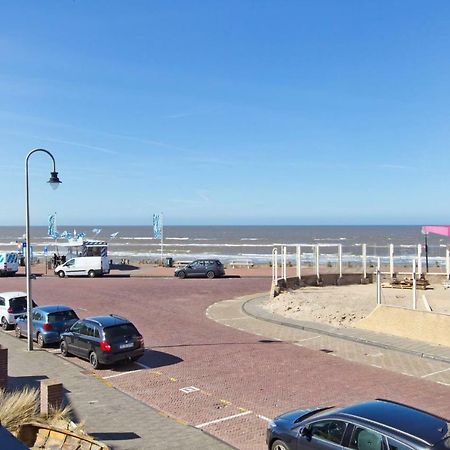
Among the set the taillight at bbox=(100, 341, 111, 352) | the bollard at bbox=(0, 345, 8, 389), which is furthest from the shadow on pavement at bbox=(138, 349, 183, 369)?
the bollard at bbox=(0, 345, 8, 389)

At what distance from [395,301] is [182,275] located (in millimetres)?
19372

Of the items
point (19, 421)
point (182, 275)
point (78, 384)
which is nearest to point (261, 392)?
point (78, 384)

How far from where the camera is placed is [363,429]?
743 cm

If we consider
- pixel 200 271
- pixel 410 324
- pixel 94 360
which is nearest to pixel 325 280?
pixel 200 271

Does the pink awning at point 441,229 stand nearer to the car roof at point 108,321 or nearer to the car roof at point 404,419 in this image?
the car roof at point 108,321

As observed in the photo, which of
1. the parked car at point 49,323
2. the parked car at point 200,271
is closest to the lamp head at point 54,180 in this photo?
the parked car at point 49,323

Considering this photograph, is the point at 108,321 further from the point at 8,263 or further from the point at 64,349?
the point at 8,263

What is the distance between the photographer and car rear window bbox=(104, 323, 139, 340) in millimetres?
15656

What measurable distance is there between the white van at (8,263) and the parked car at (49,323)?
86.5ft

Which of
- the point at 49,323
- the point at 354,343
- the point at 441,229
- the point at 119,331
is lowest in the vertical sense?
the point at 354,343

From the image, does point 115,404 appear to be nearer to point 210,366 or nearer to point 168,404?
point 168,404

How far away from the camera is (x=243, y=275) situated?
4369 cm

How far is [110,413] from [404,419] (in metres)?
6.38

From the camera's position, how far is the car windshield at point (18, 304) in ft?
71.8
